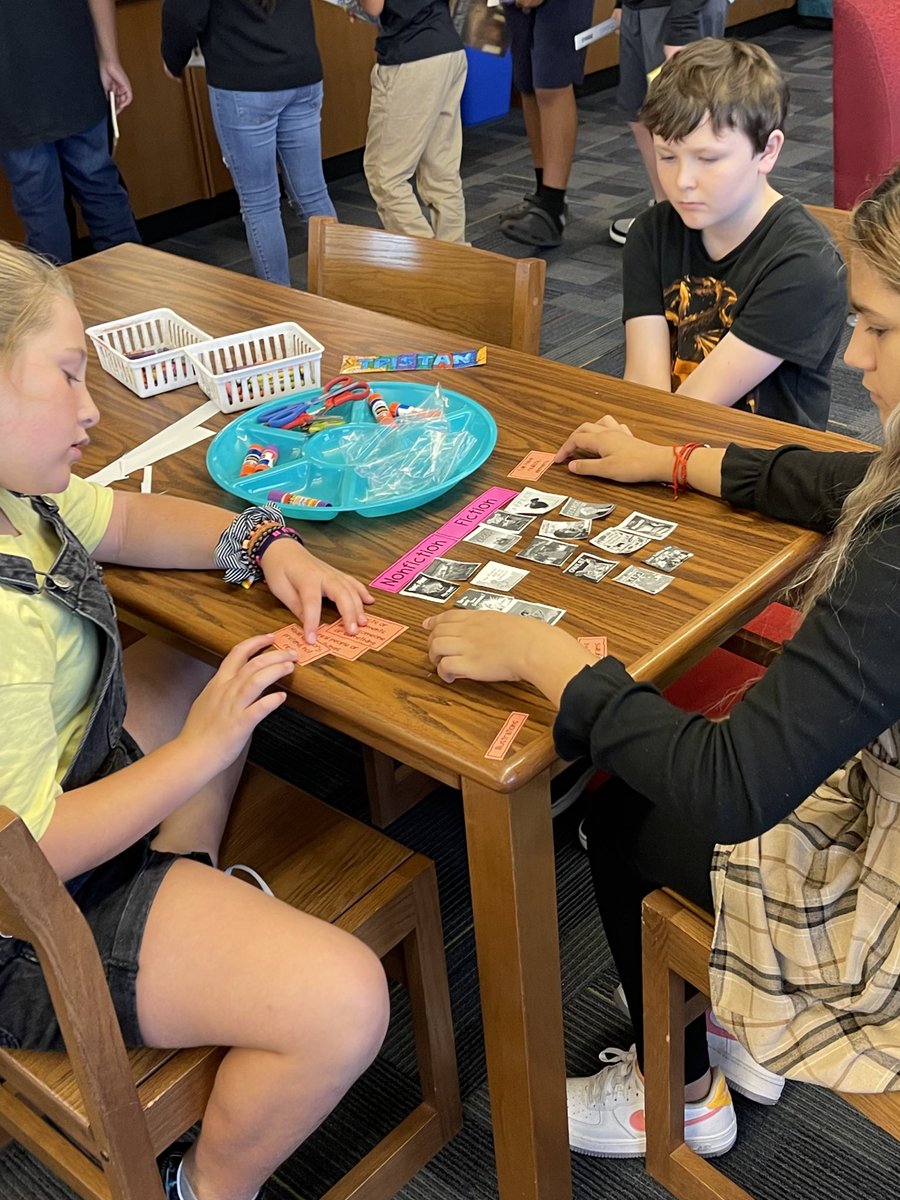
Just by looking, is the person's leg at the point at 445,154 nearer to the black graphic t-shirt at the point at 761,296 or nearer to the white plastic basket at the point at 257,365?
the black graphic t-shirt at the point at 761,296

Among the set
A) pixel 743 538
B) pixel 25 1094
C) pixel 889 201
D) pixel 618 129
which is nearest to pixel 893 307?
pixel 889 201

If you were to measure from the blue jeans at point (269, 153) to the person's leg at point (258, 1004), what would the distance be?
7.97 feet

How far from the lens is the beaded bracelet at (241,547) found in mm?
1227

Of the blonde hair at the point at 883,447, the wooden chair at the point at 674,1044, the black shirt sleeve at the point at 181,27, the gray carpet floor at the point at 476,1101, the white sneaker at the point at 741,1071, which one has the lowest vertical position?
the gray carpet floor at the point at 476,1101

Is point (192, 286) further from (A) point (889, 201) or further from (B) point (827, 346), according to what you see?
(A) point (889, 201)

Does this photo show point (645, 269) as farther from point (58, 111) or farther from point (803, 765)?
point (58, 111)

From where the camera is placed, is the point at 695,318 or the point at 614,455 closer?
the point at 614,455

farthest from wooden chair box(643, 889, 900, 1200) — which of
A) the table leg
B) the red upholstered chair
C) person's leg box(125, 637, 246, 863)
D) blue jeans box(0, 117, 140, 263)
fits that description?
blue jeans box(0, 117, 140, 263)

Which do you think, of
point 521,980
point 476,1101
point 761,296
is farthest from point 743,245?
point 476,1101

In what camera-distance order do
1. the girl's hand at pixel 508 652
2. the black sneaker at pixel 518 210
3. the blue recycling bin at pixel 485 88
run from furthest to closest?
the blue recycling bin at pixel 485 88, the black sneaker at pixel 518 210, the girl's hand at pixel 508 652

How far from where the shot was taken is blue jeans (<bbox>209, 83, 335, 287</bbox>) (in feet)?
9.82

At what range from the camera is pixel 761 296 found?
1.65 metres

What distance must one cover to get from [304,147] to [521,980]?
103 inches

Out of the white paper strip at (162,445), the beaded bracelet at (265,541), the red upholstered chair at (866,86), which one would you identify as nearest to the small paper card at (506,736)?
the beaded bracelet at (265,541)
